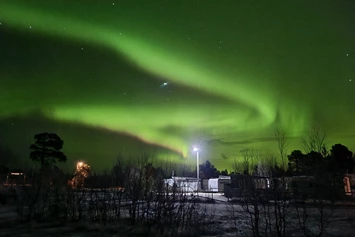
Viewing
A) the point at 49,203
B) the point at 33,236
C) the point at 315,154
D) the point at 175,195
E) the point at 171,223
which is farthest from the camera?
the point at 49,203

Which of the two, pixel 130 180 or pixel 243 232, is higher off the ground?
pixel 130 180

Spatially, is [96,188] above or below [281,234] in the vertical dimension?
Answer: above

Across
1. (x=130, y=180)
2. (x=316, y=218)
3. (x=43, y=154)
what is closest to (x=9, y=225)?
(x=130, y=180)

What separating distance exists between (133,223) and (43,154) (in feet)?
143

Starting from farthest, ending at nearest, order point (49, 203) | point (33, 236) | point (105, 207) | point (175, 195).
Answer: point (49, 203)
point (105, 207)
point (175, 195)
point (33, 236)

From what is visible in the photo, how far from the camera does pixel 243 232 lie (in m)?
17.5

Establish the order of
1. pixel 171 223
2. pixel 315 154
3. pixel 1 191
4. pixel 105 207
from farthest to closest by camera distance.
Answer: pixel 1 191 → pixel 105 207 → pixel 171 223 → pixel 315 154

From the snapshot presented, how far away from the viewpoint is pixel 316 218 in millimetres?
22078

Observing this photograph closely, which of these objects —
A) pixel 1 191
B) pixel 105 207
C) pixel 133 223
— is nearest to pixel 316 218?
pixel 133 223

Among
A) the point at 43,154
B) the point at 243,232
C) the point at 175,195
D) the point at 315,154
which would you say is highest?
the point at 43,154

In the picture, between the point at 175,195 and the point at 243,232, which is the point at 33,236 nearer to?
the point at 175,195

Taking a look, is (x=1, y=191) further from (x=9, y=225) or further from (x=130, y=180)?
(x=130, y=180)

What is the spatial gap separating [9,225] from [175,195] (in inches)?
443

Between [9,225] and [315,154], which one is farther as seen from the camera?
[9,225]
